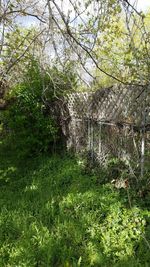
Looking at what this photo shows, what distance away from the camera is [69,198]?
4781 millimetres

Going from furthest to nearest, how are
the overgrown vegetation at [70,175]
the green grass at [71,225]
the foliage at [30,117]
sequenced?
the foliage at [30,117] → the green grass at [71,225] → the overgrown vegetation at [70,175]

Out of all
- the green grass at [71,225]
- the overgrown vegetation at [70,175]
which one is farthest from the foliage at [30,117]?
the green grass at [71,225]

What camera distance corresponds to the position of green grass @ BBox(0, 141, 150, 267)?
3339 mm

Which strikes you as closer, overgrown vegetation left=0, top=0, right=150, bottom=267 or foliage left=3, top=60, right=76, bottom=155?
overgrown vegetation left=0, top=0, right=150, bottom=267

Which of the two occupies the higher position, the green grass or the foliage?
the foliage

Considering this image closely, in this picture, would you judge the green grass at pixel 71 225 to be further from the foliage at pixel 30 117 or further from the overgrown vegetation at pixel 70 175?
the foliage at pixel 30 117

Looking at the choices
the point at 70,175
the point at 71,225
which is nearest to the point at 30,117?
the point at 70,175

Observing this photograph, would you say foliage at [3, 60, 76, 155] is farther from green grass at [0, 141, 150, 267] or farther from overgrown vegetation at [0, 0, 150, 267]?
green grass at [0, 141, 150, 267]

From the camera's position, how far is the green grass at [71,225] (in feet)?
11.0

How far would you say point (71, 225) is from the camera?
3953 mm

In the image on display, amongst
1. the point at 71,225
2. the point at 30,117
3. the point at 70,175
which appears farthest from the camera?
the point at 30,117

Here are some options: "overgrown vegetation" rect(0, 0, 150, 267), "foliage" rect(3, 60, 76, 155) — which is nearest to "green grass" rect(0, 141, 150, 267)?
"overgrown vegetation" rect(0, 0, 150, 267)

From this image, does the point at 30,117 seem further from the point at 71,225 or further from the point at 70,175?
the point at 71,225

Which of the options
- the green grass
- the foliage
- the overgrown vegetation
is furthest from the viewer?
the foliage
